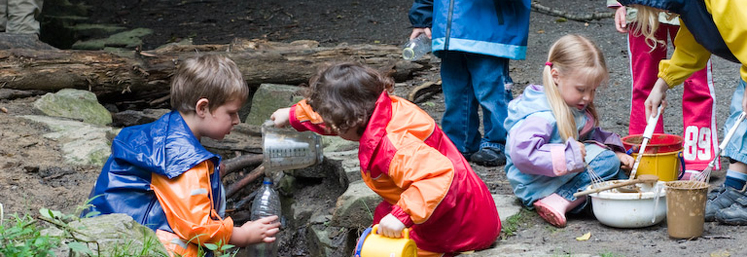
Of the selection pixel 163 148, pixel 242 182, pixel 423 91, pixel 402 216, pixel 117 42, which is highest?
pixel 163 148

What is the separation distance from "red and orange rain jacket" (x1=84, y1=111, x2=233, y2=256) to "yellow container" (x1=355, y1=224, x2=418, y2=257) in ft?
1.89

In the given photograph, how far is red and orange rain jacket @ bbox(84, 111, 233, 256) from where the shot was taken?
10.3 ft

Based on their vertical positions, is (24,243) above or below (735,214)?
above

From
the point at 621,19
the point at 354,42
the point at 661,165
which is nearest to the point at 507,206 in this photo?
the point at 661,165

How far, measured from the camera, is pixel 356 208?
12.9 feet

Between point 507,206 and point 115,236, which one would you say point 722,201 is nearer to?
point 507,206

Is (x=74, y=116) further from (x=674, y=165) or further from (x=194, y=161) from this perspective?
(x=674, y=165)

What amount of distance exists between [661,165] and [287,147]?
66.8 inches

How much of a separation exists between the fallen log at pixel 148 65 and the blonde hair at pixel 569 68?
8.15 ft

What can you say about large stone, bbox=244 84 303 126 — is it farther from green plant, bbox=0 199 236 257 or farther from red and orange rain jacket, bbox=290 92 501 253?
green plant, bbox=0 199 236 257

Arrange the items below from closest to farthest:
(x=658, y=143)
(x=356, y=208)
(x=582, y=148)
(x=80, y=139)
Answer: (x=582, y=148), (x=658, y=143), (x=356, y=208), (x=80, y=139)

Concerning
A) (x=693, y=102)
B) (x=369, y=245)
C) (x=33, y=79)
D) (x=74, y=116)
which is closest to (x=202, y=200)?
(x=369, y=245)

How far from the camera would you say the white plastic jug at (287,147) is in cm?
391

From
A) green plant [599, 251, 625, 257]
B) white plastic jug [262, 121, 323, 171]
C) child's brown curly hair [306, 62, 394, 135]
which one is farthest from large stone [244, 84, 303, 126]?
green plant [599, 251, 625, 257]
